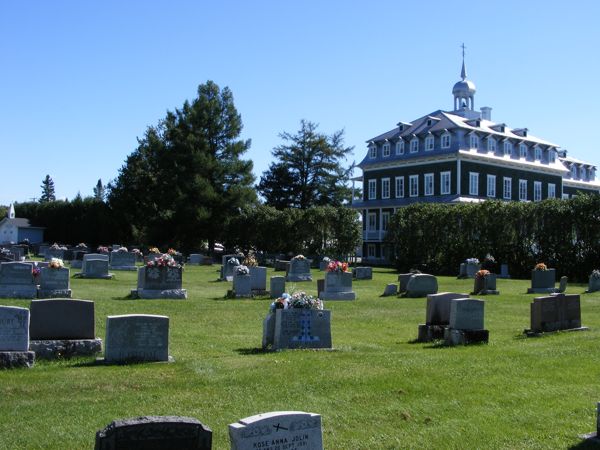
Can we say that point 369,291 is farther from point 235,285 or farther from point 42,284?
point 42,284

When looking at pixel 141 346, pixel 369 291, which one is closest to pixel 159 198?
pixel 369 291

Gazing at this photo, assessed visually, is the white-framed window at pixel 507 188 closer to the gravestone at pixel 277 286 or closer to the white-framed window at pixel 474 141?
the white-framed window at pixel 474 141

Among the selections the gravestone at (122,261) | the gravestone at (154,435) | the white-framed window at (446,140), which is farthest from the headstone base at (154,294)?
the white-framed window at (446,140)

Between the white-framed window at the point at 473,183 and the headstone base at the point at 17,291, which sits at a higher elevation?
the white-framed window at the point at 473,183

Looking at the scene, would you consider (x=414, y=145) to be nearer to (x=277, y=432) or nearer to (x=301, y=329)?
(x=301, y=329)

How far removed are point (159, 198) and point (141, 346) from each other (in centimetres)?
5276

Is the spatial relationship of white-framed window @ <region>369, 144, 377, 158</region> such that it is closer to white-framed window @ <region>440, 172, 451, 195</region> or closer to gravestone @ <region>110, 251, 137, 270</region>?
white-framed window @ <region>440, 172, 451, 195</region>

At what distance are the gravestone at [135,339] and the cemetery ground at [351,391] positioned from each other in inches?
11.2

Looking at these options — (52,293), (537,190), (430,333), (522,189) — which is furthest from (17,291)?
(537,190)

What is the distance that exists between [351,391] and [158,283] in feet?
48.1

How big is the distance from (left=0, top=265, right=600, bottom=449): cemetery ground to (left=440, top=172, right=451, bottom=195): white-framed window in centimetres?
4045

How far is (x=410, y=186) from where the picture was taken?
57.4 meters

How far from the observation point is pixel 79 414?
758 centimetres

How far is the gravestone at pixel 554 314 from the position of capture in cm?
1432
